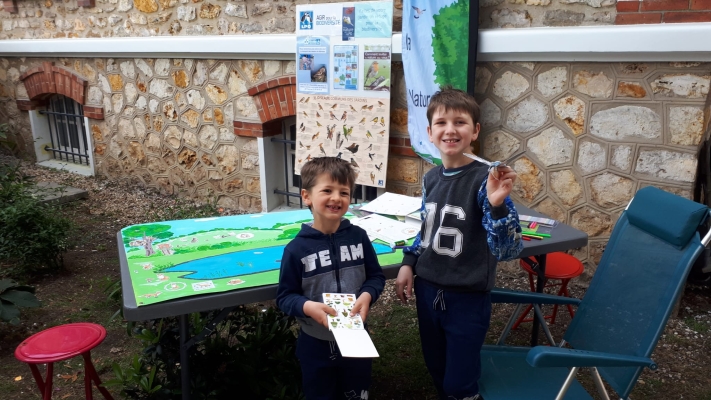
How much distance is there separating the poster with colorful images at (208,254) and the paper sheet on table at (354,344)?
16.6 inches

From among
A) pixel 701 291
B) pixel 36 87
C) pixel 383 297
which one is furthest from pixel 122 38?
pixel 701 291

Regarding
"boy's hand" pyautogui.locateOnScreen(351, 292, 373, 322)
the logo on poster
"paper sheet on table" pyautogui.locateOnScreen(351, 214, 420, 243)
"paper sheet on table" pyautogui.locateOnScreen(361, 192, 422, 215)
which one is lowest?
"boy's hand" pyautogui.locateOnScreen(351, 292, 373, 322)

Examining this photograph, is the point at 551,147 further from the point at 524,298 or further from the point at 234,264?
the point at 234,264

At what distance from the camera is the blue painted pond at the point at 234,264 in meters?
2.16

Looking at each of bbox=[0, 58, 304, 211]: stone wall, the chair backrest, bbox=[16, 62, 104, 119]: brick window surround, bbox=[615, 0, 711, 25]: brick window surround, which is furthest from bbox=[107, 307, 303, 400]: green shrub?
bbox=[16, 62, 104, 119]: brick window surround

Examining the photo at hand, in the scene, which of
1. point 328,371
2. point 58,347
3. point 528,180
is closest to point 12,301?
point 58,347

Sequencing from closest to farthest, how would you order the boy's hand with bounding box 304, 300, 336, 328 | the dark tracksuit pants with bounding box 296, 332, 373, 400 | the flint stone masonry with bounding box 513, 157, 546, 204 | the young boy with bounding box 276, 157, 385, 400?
1. the boy's hand with bounding box 304, 300, 336, 328
2. the young boy with bounding box 276, 157, 385, 400
3. the dark tracksuit pants with bounding box 296, 332, 373, 400
4. the flint stone masonry with bounding box 513, 157, 546, 204

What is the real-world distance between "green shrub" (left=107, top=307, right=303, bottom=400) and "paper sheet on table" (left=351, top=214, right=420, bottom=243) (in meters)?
0.63

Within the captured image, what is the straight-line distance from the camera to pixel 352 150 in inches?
181

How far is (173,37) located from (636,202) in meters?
4.74

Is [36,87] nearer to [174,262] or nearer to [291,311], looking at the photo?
[174,262]

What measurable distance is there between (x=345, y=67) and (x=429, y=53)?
2.62ft

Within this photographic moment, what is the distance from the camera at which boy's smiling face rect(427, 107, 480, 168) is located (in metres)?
1.99

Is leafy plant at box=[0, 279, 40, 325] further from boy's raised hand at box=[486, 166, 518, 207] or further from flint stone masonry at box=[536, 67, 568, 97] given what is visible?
flint stone masonry at box=[536, 67, 568, 97]
